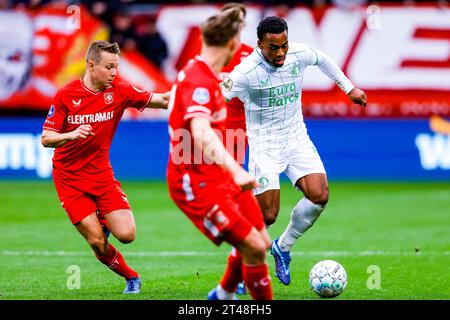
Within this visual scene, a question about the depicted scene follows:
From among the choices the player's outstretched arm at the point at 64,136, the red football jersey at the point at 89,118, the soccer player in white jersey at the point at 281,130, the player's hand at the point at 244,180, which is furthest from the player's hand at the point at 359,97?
the player's hand at the point at 244,180

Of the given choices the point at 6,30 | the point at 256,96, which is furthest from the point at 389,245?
the point at 6,30

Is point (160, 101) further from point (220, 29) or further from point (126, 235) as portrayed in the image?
point (220, 29)

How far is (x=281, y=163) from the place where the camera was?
8883 mm

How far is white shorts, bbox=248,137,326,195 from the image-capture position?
877 centimetres

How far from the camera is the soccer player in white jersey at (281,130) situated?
865 centimetres

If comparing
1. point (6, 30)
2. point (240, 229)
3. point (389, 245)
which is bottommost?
point (389, 245)

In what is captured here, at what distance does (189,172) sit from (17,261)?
4230 mm

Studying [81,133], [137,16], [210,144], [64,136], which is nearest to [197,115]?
[210,144]

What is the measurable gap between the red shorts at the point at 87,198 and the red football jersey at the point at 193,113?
1764 mm

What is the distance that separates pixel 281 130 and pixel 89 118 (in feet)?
6.07

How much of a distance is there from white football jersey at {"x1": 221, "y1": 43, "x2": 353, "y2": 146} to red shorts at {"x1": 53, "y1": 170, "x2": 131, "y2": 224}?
4.55ft

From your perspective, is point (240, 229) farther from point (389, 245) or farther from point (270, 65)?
point (389, 245)

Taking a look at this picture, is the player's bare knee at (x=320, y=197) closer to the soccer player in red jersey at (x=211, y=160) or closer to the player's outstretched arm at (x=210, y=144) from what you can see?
the soccer player in red jersey at (x=211, y=160)

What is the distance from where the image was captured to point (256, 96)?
28.7 feet
